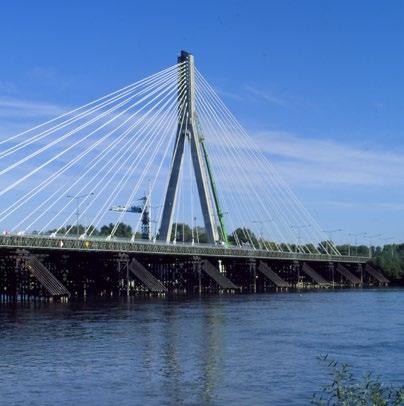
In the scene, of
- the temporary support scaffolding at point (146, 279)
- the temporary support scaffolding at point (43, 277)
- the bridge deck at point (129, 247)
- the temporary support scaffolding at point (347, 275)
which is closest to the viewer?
the temporary support scaffolding at point (43, 277)

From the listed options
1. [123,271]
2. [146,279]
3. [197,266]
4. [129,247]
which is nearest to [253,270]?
[197,266]

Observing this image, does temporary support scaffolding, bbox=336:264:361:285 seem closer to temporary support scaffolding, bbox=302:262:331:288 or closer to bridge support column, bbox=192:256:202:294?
temporary support scaffolding, bbox=302:262:331:288

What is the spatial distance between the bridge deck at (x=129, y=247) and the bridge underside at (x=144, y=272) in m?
0.28

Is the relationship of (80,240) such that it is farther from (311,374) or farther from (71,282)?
(311,374)

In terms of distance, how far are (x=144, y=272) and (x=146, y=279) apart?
7.81 feet

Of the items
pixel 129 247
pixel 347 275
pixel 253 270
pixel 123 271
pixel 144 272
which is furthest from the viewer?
pixel 347 275

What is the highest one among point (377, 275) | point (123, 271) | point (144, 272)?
point (123, 271)

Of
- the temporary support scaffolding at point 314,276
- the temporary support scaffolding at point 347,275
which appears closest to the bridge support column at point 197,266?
the temporary support scaffolding at point 314,276

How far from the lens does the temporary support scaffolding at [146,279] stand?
289 feet

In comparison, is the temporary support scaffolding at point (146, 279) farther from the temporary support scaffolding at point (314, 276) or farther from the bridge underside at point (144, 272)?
the temporary support scaffolding at point (314, 276)

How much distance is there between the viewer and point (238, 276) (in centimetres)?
12144

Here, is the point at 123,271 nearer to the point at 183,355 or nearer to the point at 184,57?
the point at 184,57

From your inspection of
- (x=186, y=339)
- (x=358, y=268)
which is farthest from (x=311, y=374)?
(x=358, y=268)

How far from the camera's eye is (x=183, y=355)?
33.3 m
